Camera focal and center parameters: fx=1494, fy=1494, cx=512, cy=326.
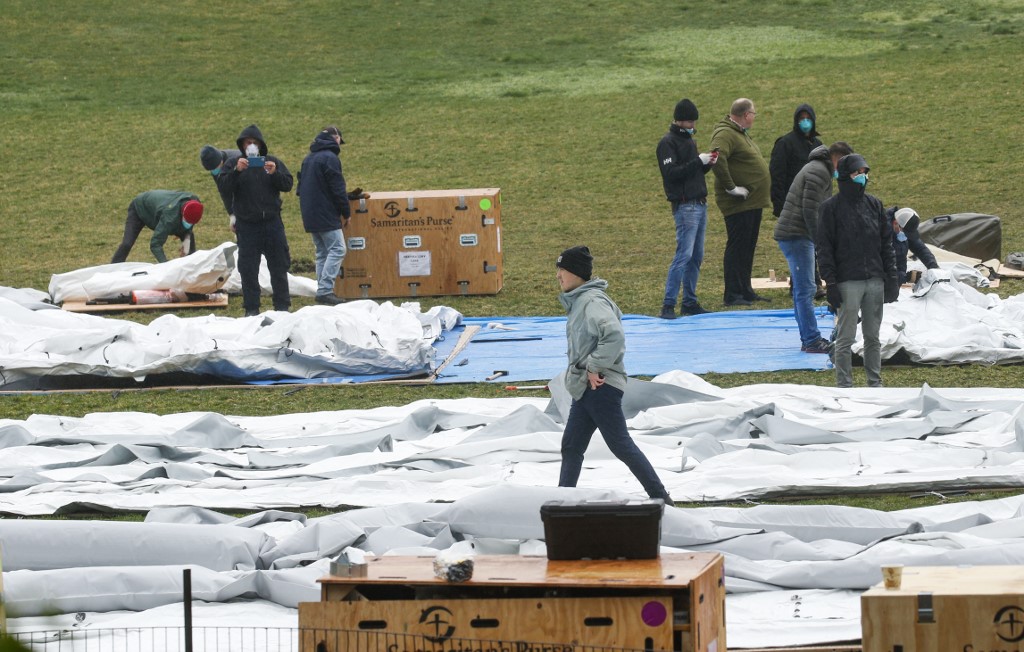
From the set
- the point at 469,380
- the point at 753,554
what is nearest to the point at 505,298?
the point at 469,380

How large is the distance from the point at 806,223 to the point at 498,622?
7362 mm

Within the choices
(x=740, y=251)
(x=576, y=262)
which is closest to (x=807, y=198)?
(x=740, y=251)

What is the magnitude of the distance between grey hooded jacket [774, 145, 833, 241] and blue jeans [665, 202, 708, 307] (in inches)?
66.5

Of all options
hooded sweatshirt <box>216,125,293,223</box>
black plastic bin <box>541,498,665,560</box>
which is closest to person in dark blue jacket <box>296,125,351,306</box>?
hooded sweatshirt <box>216,125,293,223</box>

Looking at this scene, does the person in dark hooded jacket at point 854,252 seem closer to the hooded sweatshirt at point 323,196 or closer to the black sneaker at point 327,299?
the hooded sweatshirt at point 323,196

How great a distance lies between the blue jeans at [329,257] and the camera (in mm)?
14453

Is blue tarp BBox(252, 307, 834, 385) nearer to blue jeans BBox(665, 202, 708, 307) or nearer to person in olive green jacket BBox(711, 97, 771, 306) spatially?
blue jeans BBox(665, 202, 708, 307)

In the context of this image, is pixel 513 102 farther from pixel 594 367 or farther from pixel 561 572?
pixel 561 572

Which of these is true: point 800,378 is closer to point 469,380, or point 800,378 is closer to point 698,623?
point 469,380

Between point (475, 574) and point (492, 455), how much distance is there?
3.95 m

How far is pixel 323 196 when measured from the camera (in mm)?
14289

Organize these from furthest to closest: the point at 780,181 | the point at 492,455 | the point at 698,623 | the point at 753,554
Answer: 1. the point at 780,181
2. the point at 492,455
3. the point at 753,554
4. the point at 698,623

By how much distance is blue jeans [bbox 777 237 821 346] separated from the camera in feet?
37.3

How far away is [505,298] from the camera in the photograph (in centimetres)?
1529
